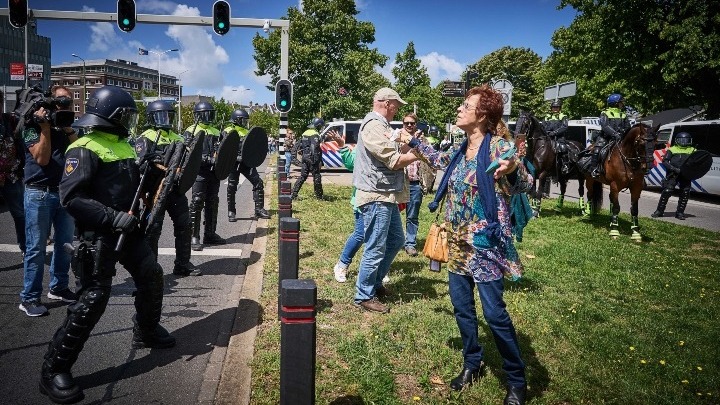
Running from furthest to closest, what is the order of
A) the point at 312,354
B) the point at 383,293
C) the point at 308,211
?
1. the point at 308,211
2. the point at 383,293
3. the point at 312,354

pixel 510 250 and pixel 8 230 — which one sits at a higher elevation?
pixel 510 250

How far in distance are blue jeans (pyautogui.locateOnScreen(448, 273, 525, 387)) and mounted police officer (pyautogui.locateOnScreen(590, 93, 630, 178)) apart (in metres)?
8.17

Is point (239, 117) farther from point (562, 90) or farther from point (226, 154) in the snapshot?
point (562, 90)

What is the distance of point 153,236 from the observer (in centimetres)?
478

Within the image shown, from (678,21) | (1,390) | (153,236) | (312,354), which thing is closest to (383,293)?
(153,236)

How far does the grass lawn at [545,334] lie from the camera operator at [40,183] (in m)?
2.29

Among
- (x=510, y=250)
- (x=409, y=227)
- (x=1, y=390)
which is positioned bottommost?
(x=1, y=390)

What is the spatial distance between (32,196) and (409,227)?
5071mm

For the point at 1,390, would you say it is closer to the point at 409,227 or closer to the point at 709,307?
the point at 409,227

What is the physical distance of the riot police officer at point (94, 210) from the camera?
3.26m

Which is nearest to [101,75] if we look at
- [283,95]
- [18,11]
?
[18,11]

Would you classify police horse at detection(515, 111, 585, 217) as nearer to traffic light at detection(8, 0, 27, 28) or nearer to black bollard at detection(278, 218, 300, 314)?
black bollard at detection(278, 218, 300, 314)

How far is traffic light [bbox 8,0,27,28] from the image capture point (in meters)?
11.4

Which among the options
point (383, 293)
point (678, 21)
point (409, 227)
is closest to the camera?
point (383, 293)
